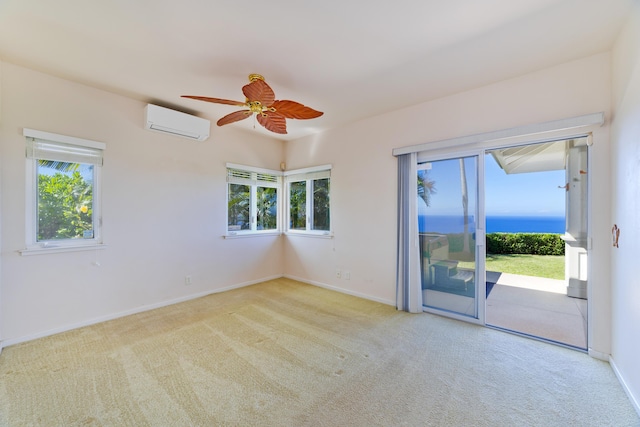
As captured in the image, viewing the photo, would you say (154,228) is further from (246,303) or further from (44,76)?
(44,76)

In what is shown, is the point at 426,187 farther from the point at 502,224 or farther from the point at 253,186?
the point at 502,224

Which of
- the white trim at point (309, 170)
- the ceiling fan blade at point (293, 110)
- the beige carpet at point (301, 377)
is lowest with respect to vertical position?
the beige carpet at point (301, 377)

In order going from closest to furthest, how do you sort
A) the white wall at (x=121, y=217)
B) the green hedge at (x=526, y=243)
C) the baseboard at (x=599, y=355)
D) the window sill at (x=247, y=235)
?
the baseboard at (x=599, y=355) → the white wall at (x=121, y=217) → the window sill at (x=247, y=235) → the green hedge at (x=526, y=243)

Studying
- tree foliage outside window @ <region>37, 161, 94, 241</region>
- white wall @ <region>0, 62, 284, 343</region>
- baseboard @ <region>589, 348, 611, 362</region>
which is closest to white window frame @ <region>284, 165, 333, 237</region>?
white wall @ <region>0, 62, 284, 343</region>

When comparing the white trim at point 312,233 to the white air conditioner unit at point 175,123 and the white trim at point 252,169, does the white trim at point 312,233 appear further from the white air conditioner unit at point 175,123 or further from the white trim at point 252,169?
the white air conditioner unit at point 175,123

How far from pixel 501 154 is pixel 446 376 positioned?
4.14 m

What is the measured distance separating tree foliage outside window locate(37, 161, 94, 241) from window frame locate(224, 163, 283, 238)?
1.73m

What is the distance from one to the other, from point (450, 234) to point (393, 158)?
4.14ft

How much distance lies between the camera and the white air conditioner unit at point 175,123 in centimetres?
320

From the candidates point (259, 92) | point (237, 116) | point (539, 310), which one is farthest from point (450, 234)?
point (237, 116)

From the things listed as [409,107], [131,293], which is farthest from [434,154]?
[131,293]

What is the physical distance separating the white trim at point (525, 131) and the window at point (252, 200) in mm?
2644

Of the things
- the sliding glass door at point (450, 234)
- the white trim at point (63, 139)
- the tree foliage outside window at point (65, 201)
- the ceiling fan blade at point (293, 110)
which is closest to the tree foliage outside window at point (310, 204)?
the sliding glass door at point (450, 234)

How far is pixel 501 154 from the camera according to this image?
15.2 ft
